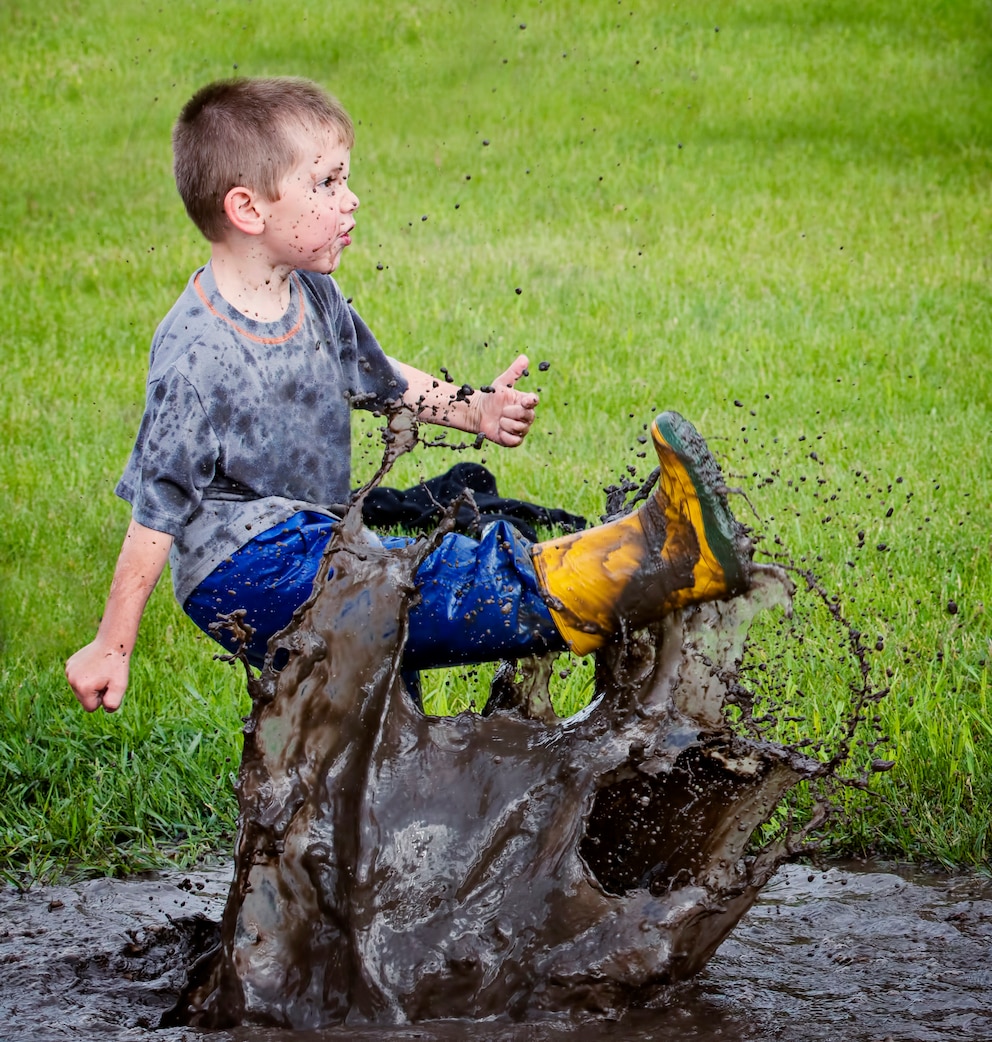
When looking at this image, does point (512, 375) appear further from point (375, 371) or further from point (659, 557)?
point (659, 557)

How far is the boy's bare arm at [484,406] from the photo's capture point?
345 centimetres

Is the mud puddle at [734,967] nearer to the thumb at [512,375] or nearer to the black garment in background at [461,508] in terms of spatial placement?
the thumb at [512,375]

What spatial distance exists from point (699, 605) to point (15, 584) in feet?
10.8

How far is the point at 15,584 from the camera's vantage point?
555cm

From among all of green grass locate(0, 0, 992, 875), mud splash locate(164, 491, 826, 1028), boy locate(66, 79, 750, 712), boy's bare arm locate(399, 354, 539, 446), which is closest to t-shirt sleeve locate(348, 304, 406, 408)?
boy's bare arm locate(399, 354, 539, 446)

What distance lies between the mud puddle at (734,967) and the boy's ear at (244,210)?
1.58 meters

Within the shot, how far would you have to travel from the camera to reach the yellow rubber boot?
2.93 m

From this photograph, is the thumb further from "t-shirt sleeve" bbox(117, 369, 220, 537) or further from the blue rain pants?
"t-shirt sleeve" bbox(117, 369, 220, 537)

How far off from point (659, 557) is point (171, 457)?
1.02m

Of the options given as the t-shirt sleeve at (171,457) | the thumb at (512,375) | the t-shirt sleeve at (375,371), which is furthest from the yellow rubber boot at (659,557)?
the t-shirt sleeve at (375,371)

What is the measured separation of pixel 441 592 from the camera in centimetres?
308

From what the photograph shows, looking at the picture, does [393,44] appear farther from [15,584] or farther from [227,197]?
[227,197]

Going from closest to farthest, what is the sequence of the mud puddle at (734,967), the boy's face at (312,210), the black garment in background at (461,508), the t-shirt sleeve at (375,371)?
the mud puddle at (734,967) < the boy's face at (312,210) < the t-shirt sleeve at (375,371) < the black garment in background at (461,508)

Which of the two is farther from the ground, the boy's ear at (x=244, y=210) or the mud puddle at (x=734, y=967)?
the boy's ear at (x=244, y=210)
